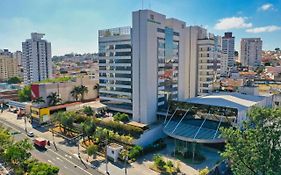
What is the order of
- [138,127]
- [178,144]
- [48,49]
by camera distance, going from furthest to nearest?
1. [48,49]
2. [138,127]
3. [178,144]

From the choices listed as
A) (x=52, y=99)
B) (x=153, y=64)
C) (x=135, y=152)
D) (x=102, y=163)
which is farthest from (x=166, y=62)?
(x=52, y=99)

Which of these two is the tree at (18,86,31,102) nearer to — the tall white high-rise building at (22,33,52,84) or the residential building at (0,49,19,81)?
the tall white high-rise building at (22,33,52,84)

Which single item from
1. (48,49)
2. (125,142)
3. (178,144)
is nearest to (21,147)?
(125,142)

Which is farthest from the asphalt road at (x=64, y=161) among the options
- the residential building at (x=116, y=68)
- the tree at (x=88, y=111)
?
the residential building at (x=116, y=68)

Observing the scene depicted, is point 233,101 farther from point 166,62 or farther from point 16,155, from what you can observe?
point 16,155

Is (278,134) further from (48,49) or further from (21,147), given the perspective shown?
(48,49)

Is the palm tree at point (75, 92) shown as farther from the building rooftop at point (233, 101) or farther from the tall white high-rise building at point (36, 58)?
the tall white high-rise building at point (36, 58)
